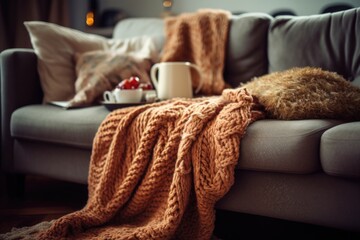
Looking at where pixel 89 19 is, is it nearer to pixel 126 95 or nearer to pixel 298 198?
pixel 126 95

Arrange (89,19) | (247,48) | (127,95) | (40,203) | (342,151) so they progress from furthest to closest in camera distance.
→ (89,19) < (247,48) < (40,203) < (127,95) < (342,151)

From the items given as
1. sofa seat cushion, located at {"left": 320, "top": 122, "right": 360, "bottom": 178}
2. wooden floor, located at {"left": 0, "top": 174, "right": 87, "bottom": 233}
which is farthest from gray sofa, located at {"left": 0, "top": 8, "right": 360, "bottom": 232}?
wooden floor, located at {"left": 0, "top": 174, "right": 87, "bottom": 233}

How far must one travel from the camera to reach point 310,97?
3.83 feet

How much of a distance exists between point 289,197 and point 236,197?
15 cm

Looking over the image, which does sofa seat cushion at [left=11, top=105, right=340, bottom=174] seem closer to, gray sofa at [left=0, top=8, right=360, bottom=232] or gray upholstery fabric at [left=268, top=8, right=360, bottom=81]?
gray sofa at [left=0, top=8, right=360, bottom=232]

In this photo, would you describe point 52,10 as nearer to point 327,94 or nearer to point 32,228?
point 32,228

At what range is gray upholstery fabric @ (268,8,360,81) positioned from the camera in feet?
5.12

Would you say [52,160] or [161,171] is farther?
[52,160]

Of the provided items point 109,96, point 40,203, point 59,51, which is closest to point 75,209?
point 40,203

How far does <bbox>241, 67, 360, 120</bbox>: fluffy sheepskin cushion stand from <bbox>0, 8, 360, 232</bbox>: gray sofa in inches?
2.1

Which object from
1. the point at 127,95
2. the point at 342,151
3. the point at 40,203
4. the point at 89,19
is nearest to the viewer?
the point at 342,151

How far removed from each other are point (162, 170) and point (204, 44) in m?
0.83

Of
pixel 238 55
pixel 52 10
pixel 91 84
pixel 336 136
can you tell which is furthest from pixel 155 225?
pixel 52 10

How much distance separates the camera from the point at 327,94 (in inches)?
46.2
